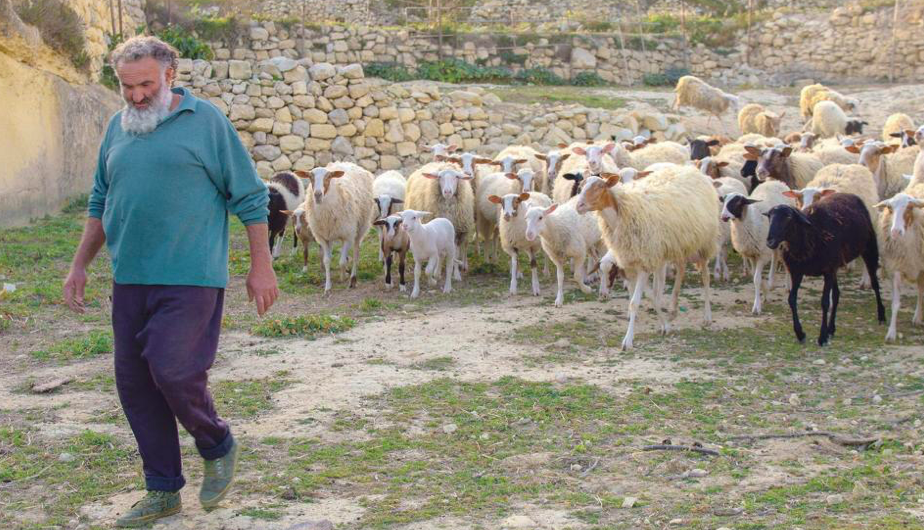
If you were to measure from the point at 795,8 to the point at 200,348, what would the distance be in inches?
1093

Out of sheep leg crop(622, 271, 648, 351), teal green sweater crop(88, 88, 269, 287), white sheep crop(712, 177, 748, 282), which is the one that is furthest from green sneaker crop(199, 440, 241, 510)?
white sheep crop(712, 177, 748, 282)

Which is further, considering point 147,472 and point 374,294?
point 374,294

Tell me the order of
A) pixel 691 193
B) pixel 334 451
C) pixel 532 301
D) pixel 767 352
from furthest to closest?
1. pixel 532 301
2. pixel 691 193
3. pixel 767 352
4. pixel 334 451

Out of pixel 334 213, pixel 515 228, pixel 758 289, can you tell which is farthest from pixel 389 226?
pixel 758 289

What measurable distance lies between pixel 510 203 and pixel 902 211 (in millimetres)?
3924

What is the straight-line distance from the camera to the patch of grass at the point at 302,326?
8.85m

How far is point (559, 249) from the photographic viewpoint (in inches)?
424

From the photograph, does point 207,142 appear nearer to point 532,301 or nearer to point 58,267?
point 532,301

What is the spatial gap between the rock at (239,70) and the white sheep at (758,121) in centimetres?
955

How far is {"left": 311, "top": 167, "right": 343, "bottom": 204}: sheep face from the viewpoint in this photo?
37.1 feet

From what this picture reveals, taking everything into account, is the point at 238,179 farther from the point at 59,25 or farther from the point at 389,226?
the point at 59,25

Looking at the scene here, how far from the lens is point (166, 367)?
4.33m

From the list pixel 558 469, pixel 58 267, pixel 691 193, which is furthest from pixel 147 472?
pixel 58 267

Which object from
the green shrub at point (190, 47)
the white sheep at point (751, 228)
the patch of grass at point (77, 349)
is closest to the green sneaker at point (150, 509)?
the patch of grass at point (77, 349)
